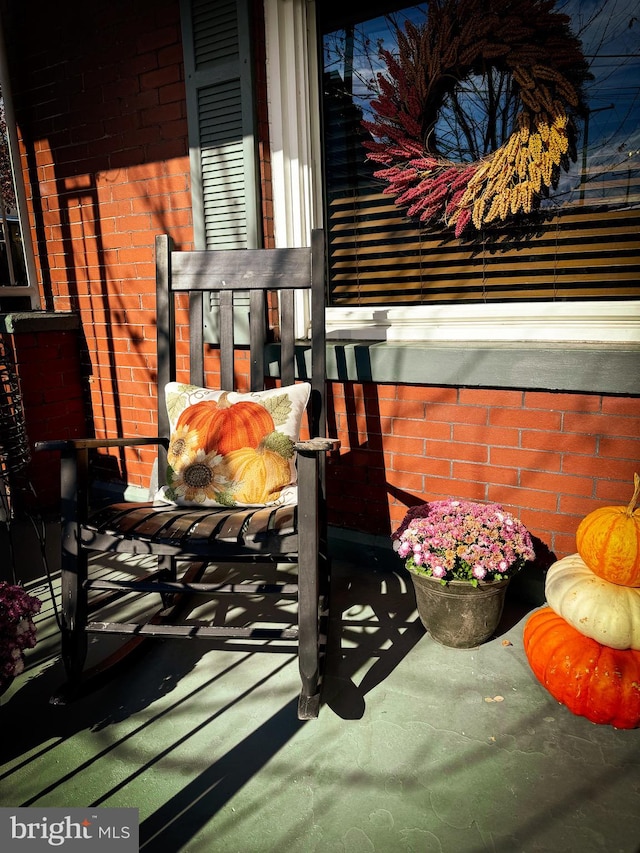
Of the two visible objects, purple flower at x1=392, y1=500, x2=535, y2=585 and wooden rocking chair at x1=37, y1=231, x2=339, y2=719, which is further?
purple flower at x1=392, y1=500, x2=535, y2=585

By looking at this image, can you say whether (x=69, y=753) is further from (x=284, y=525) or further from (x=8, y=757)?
(x=284, y=525)

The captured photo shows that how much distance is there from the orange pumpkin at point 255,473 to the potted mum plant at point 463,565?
46cm

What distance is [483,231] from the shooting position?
2.24 m

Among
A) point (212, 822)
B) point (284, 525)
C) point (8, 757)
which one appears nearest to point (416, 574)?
point (284, 525)

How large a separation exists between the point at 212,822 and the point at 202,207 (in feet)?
7.20

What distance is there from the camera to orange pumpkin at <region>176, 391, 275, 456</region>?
191 cm

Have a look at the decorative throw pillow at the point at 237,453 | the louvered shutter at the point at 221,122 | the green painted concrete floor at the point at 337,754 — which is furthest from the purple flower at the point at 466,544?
the louvered shutter at the point at 221,122

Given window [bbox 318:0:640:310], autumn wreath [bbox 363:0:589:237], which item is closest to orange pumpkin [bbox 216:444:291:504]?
window [bbox 318:0:640:310]

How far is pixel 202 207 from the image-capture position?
2518mm

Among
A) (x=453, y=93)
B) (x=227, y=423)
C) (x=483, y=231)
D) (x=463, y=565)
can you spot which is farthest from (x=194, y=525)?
(x=453, y=93)

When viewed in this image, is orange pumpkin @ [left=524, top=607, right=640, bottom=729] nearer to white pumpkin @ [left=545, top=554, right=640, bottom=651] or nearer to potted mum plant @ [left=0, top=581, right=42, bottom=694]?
white pumpkin @ [left=545, top=554, right=640, bottom=651]

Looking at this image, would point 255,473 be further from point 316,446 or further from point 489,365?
point 489,365

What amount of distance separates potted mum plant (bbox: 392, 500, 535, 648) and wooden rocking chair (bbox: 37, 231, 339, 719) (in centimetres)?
34

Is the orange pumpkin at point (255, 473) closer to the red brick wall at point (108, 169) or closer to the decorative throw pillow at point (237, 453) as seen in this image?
the decorative throw pillow at point (237, 453)
